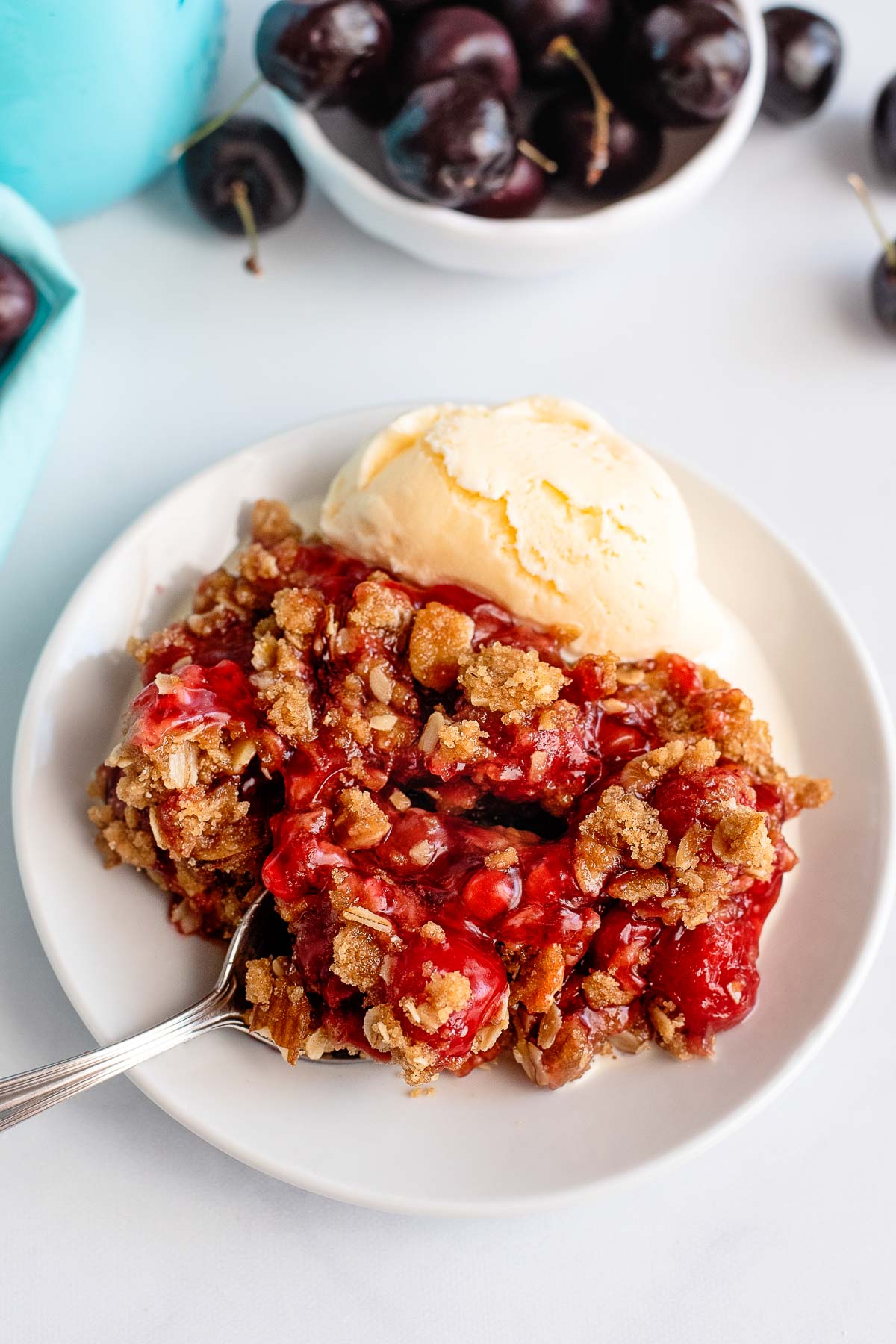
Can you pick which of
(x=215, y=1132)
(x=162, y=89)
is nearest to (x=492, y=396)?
(x=162, y=89)

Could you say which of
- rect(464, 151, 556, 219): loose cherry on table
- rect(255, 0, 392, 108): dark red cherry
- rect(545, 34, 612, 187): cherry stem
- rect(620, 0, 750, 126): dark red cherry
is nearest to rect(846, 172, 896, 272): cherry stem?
rect(620, 0, 750, 126): dark red cherry

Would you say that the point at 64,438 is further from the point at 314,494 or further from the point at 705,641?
the point at 705,641

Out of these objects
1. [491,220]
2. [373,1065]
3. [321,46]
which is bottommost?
[373,1065]

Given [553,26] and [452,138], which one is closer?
[452,138]

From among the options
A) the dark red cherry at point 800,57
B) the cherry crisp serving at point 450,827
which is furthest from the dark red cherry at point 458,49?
the cherry crisp serving at point 450,827

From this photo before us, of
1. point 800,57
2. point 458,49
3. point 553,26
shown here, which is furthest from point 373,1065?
point 800,57

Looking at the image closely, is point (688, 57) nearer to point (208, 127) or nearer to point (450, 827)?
point (208, 127)

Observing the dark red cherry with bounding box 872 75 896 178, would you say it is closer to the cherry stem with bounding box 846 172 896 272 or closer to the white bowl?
the cherry stem with bounding box 846 172 896 272
